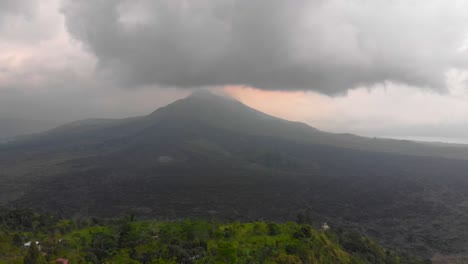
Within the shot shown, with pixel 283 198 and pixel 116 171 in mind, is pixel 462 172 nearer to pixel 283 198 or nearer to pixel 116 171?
pixel 283 198

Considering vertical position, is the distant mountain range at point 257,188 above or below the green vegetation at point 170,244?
below

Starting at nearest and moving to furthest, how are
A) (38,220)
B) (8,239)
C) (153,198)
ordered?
(8,239) → (38,220) → (153,198)

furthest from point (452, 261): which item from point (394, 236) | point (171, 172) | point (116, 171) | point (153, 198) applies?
point (116, 171)

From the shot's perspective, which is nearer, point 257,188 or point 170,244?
point 170,244

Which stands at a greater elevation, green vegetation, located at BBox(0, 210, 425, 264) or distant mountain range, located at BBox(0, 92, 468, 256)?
green vegetation, located at BBox(0, 210, 425, 264)

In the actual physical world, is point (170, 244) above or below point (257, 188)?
above

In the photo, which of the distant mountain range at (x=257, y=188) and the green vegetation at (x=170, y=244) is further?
the distant mountain range at (x=257, y=188)

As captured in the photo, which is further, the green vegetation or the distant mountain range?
the distant mountain range

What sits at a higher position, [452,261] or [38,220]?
[38,220]
